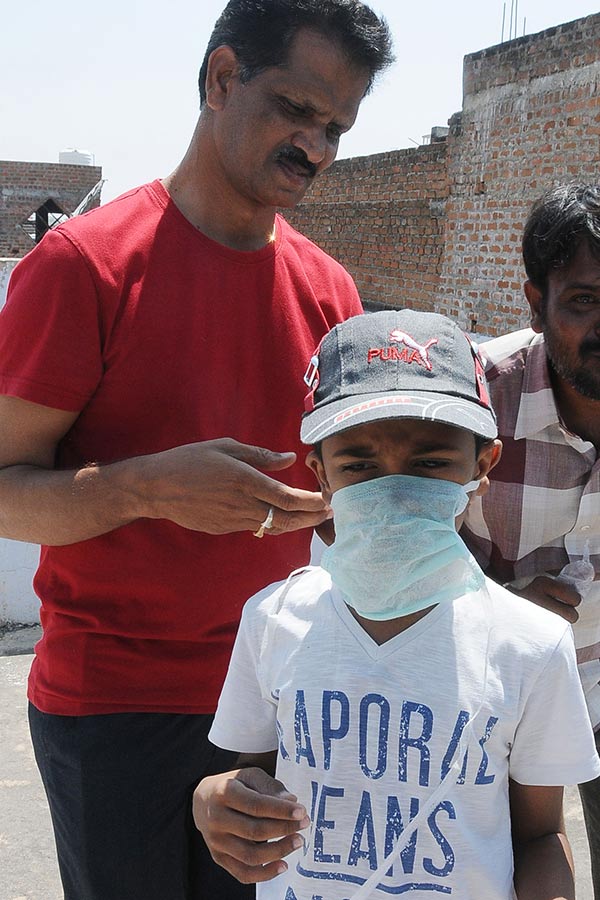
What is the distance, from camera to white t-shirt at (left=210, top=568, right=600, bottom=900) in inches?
52.1

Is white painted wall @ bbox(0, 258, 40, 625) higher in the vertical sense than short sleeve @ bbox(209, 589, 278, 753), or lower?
lower

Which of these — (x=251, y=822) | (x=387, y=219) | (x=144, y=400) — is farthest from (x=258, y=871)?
(x=387, y=219)

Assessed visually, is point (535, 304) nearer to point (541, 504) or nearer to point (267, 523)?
point (541, 504)

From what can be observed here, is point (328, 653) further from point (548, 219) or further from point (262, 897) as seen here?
point (548, 219)

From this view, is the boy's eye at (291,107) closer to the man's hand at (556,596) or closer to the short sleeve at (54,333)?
the short sleeve at (54,333)

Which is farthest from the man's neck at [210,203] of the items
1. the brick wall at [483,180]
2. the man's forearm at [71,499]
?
the brick wall at [483,180]

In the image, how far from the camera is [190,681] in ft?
5.97

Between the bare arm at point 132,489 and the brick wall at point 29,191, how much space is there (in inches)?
829

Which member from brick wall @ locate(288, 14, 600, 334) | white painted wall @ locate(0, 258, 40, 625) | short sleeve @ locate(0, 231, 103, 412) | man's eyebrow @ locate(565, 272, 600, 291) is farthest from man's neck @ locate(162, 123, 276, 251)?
brick wall @ locate(288, 14, 600, 334)

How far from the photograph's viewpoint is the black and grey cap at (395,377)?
4.62ft

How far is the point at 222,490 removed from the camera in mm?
1572

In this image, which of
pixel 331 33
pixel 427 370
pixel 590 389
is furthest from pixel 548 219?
pixel 427 370

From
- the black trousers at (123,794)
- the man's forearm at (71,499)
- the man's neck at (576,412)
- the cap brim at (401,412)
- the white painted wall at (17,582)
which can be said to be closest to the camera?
the cap brim at (401,412)

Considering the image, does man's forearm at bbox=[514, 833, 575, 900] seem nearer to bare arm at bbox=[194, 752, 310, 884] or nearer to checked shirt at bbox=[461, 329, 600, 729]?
bare arm at bbox=[194, 752, 310, 884]
